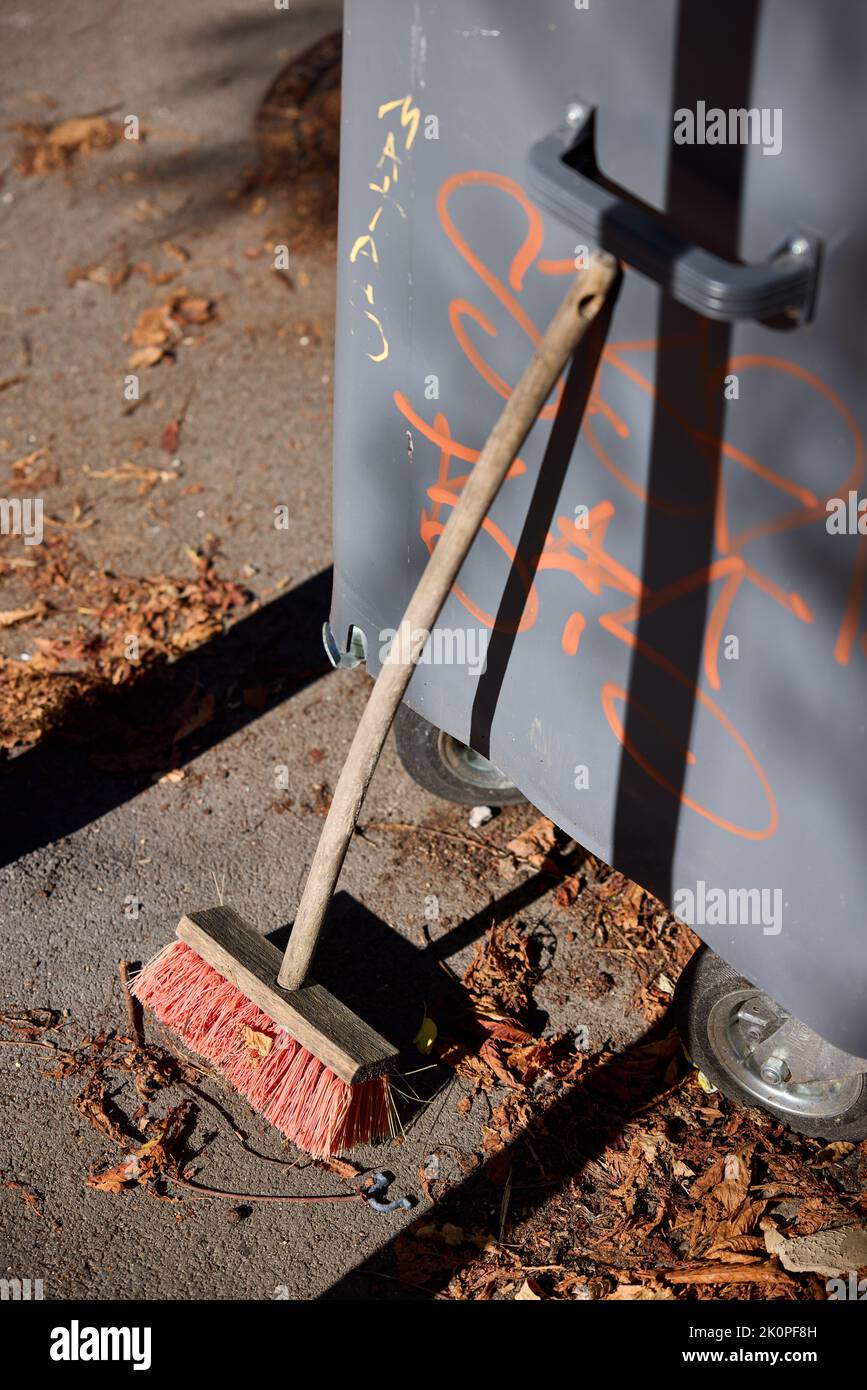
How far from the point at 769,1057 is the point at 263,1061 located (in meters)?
1.23

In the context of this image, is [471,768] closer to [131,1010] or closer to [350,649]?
[350,649]

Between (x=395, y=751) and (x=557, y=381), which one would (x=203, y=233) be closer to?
(x=395, y=751)

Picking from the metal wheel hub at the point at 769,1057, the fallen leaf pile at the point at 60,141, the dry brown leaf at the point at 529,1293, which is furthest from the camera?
the fallen leaf pile at the point at 60,141

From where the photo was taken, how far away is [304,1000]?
3.12 meters

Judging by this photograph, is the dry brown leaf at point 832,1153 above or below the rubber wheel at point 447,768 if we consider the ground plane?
below

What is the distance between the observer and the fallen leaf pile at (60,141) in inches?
274

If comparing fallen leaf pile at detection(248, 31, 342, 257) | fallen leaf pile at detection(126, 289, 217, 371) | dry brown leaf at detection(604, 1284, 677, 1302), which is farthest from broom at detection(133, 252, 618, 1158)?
fallen leaf pile at detection(248, 31, 342, 257)

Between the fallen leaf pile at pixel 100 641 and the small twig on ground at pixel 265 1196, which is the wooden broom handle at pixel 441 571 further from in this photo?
the fallen leaf pile at pixel 100 641

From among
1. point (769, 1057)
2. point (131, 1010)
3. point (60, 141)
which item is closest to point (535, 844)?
point (769, 1057)

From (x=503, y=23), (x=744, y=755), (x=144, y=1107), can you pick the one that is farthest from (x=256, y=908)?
(x=503, y=23)

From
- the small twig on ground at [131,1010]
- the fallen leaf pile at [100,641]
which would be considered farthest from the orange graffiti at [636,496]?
the fallen leaf pile at [100,641]

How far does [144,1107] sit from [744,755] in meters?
1.79

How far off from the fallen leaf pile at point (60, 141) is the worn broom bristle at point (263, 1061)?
17.0 feet

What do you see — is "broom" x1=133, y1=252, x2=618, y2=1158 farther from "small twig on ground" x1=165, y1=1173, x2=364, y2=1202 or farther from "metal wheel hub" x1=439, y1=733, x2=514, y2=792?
"metal wheel hub" x1=439, y1=733, x2=514, y2=792
